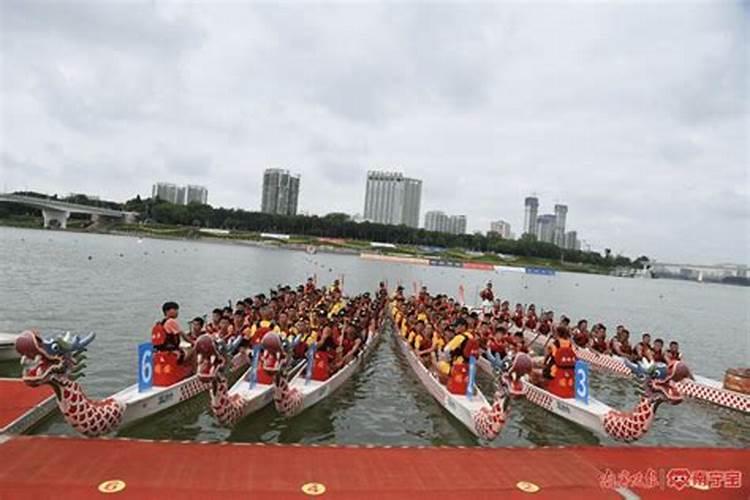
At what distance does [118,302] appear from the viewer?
88.6 feet

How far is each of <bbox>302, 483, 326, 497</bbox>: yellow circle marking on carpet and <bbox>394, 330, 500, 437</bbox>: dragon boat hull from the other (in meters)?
4.27

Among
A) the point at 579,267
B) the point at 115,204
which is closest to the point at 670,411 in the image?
the point at 579,267

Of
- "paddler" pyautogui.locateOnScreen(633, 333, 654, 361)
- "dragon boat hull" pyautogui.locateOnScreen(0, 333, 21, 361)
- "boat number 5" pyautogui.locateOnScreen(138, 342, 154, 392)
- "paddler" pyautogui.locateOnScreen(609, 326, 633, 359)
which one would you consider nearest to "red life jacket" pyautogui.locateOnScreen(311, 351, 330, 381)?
"boat number 5" pyautogui.locateOnScreen(138, 342, 154, 392)

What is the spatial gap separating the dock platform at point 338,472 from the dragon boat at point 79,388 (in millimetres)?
418

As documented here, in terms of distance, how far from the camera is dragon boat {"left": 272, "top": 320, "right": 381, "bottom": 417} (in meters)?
10.0

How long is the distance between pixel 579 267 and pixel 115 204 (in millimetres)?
125070

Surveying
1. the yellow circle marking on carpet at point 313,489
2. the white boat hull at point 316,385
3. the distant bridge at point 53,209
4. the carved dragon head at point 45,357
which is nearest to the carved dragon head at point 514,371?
the yellow circle marking on carpet at point 313,489

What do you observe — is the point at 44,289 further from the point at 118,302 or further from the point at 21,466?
the point at 21,466

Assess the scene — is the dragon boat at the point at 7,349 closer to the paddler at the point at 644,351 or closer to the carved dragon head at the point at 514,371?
the carved dragon head at the point at 514,371

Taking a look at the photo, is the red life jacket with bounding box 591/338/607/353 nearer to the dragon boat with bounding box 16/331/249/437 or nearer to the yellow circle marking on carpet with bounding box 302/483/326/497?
the dragon boat with bounding box 16/331/249/437

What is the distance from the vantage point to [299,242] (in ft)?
410

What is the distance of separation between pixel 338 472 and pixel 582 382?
664 centimetres

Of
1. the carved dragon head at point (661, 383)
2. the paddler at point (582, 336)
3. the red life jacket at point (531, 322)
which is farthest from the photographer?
the red life jacket at point (531, 322)

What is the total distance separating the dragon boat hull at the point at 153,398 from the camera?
370 inches
